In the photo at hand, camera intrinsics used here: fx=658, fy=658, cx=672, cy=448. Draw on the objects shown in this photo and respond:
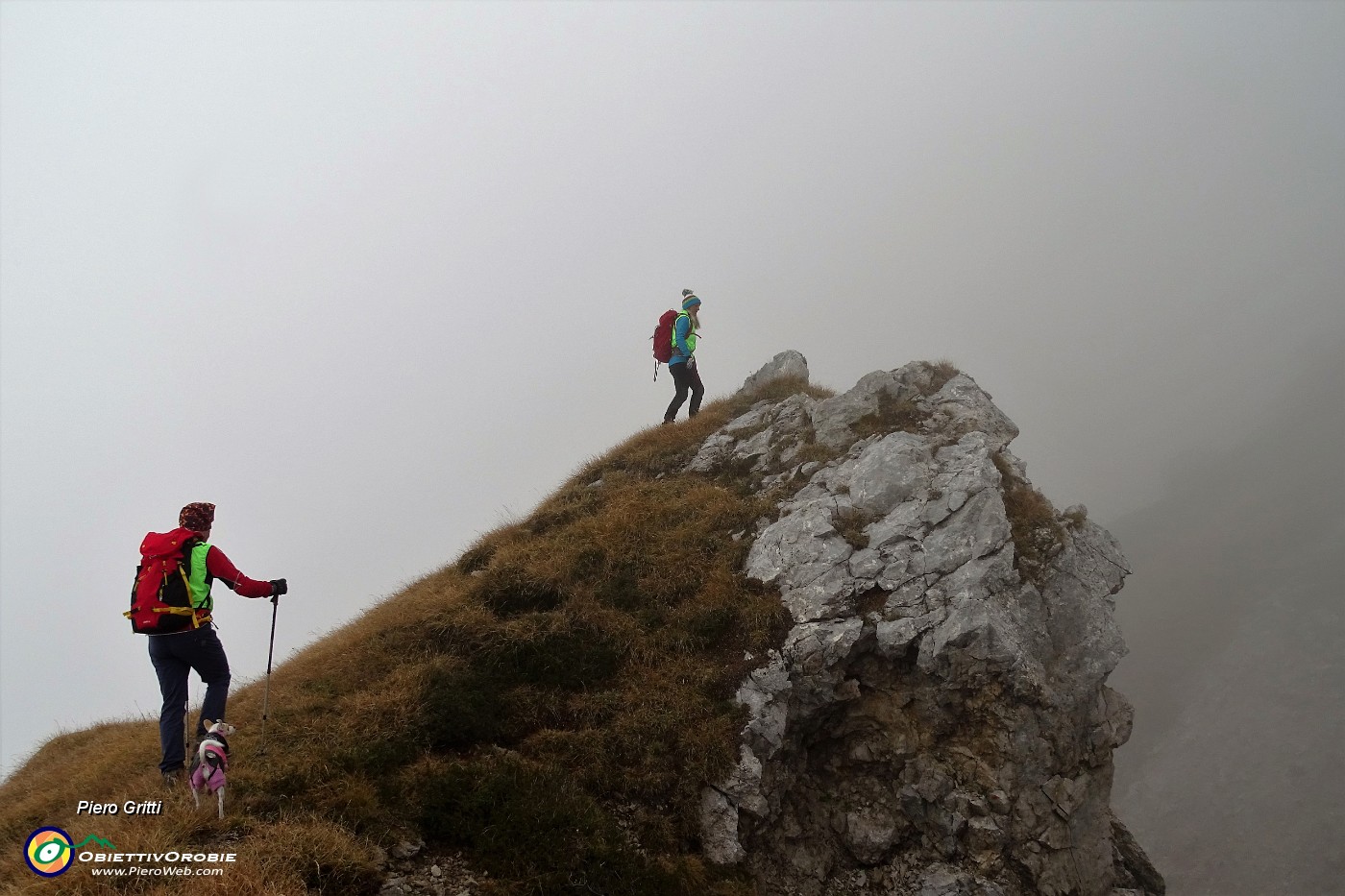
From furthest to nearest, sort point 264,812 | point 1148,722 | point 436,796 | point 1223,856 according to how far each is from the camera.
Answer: point 1148,722 < point 1223,856 < point 436,796 < point 264,812

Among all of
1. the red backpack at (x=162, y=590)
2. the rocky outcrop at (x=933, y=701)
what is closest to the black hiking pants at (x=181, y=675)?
the red backpack at (x=162, y=590)

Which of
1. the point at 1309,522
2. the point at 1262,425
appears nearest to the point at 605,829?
the point at 1309,522

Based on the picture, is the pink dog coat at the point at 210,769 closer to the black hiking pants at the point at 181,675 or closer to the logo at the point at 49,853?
the black hiking pants at the point at 181,675

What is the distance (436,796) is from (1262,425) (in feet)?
608

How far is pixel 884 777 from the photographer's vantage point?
481 inches

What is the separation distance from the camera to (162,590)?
939cm

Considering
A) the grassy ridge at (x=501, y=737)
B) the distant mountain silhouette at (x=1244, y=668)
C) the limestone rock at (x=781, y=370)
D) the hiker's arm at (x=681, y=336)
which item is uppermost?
the hiker's arm at (x=681, y=336)

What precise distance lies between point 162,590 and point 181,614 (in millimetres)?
424

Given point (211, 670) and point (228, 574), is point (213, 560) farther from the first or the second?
point (211, 670)

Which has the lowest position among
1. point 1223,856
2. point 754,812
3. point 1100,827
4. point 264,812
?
point 1223,856

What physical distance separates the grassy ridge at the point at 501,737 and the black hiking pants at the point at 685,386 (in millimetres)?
7647

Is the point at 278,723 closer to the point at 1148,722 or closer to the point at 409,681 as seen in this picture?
the point at 409,681

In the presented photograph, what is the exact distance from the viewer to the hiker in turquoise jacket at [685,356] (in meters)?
23.4

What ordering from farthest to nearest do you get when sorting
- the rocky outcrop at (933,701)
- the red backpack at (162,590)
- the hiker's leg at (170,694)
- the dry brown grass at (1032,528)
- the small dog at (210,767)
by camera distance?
the dry brown grass at (1032,528) < the rocky outcrop at (933,701) < the hiker's leg at (170,694) < the red backpack at (162,590) < the small dog at (210,767)
